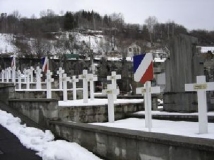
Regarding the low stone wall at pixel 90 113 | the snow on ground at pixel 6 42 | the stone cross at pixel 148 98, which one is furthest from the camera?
the snow on ground at pixel 6 42

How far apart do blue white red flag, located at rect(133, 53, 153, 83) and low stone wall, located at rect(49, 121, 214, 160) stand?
1.48 meters

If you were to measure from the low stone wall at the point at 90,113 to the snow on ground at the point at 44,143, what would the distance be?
4.95 ft

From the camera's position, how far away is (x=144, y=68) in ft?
26.4

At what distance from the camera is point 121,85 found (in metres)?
43.3

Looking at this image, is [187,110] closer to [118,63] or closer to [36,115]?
[36,115]

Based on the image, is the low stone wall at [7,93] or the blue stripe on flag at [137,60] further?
the low stone wall at [7,93]

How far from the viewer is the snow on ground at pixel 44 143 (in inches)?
302

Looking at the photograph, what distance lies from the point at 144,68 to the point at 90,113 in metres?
4.80

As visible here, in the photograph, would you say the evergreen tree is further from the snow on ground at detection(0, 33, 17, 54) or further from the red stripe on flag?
the red stripe on flag

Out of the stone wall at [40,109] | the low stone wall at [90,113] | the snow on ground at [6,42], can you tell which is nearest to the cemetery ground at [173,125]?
the low stone wall at [90,113]

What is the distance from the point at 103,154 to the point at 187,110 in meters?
4.74

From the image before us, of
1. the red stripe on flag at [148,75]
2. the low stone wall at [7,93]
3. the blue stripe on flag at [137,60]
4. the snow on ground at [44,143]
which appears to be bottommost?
the snow on ground at [44,143]

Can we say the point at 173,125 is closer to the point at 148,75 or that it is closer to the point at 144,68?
the point at 148,75

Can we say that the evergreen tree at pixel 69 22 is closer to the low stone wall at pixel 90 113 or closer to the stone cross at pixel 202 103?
the low stone wall at pixel 90 113
